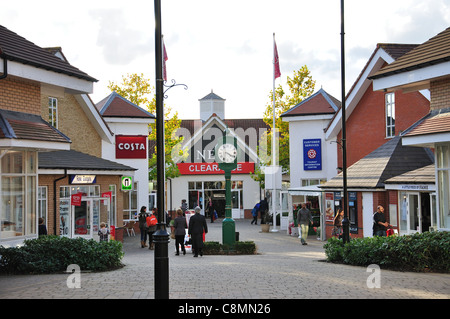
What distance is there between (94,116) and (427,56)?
2006 cm

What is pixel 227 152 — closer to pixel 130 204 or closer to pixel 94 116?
pixel 94 116

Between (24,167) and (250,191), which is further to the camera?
(250,191)

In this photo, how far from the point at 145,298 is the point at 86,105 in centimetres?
2202

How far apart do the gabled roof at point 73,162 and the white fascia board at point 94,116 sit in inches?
106

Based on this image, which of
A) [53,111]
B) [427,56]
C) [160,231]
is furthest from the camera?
[53,111]

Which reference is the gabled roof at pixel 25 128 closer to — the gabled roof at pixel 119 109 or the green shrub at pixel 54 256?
the green shrub at pixel 54 256

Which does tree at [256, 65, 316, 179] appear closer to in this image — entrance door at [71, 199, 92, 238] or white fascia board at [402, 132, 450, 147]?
entrance door at [71, 199, 92, 238]

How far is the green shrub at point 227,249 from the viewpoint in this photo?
2112 centimetres

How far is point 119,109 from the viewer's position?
1443 inches

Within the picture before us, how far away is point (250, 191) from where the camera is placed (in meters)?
52.0

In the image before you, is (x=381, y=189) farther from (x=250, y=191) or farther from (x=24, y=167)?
(x=250, y=191)

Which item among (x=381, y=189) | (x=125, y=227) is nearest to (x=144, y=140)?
(x=125, y=227)

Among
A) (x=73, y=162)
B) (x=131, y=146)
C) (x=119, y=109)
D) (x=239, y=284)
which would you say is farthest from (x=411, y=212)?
(x=119, y=109)

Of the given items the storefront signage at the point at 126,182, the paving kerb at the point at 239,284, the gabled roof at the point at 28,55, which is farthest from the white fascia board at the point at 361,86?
the gabled roof at the point at 28,55
